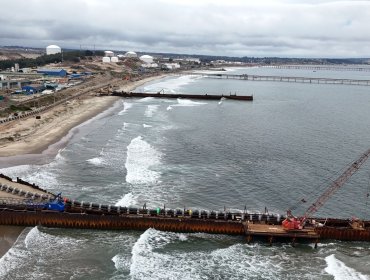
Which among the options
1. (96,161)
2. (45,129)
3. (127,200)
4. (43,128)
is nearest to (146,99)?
(43,128)

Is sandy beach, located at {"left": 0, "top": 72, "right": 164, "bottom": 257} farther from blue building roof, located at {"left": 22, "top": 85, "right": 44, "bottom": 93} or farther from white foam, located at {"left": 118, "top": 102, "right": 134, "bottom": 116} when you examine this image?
blue building roof, located at {"left": 22, "top": 85, "right": 44, "bottom": 93}

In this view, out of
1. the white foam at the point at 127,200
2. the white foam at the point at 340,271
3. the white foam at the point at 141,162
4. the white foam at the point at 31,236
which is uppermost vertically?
the white foam at the point at 141,162

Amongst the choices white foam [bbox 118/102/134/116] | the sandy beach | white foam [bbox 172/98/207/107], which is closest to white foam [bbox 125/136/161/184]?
the sandy beach

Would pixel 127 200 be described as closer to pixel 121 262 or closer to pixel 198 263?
pixel 121 262

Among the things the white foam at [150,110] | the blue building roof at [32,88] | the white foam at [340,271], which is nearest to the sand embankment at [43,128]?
the blue building roof at [32,88]

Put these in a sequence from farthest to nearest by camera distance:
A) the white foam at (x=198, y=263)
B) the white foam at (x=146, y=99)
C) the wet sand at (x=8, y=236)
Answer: the white foam at (x=146, y=99), the wet sand at (x=8, y=236), the white foam at (x=198, y=263)

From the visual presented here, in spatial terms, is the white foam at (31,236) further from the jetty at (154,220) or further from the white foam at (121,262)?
the white foam at (121,262)

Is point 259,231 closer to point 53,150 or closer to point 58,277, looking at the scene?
point 58,277
